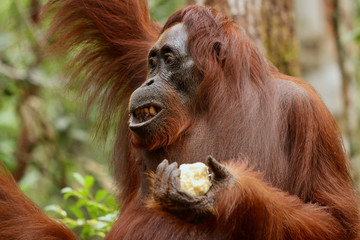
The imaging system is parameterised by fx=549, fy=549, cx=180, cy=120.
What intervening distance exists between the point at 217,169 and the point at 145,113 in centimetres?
98

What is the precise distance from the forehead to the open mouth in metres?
0.50

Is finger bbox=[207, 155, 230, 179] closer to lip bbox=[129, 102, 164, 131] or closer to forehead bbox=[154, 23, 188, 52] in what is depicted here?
lip bbox=[129, 102, 164, 131]

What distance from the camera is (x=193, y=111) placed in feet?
13.2

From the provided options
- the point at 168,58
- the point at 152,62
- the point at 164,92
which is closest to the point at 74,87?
the point at 152,62

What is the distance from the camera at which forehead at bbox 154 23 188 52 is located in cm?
406

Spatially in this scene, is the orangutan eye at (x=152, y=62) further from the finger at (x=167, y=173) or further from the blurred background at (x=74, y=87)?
the blurred background at (x=74, y=87)

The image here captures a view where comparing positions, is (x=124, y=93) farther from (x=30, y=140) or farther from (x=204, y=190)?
(x=30, y=140)

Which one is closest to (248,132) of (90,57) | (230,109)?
(230,109)

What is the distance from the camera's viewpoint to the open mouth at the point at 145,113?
3.91 meters

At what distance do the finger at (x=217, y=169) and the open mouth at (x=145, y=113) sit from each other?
3.04 feet

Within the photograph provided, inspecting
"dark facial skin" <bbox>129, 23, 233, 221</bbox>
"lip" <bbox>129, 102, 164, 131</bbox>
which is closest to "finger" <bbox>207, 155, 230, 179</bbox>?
"dark facial skin" <bbox>129, 23, 233, 221</bbox>

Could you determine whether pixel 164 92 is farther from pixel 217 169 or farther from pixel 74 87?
pixel 74 87

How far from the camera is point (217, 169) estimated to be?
3113 millimetres

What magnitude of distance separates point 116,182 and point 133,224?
1.02 metres
